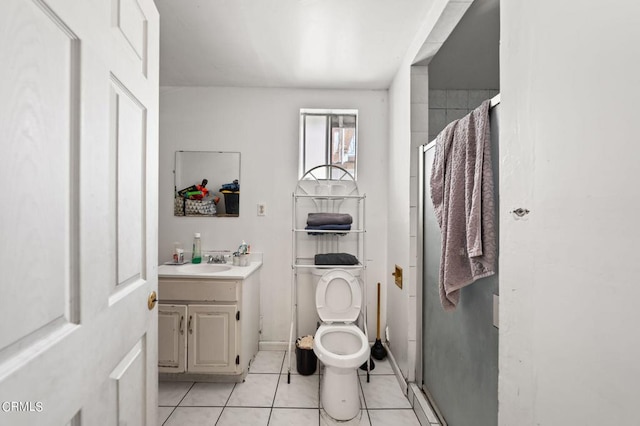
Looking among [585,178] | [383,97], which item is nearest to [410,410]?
[585,178]

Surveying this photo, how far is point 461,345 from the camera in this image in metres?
1.26

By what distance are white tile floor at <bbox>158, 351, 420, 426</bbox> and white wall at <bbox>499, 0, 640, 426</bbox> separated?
1046 millimetres

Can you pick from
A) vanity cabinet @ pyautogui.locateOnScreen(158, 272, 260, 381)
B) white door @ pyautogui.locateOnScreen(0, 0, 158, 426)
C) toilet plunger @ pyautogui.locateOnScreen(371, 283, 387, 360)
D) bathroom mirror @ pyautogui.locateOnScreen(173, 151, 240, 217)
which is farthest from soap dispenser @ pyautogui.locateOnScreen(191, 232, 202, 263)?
toilet plunger @ pyautogui.locateOnScreen(371, 283, 387, 360)

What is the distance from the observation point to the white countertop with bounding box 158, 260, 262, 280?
1872mm

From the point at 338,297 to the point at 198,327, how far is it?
0.99 metres

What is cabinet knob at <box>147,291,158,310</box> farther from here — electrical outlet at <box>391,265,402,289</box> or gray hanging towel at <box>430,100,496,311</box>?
electrical outlet at <box>391,265,402,289</box>

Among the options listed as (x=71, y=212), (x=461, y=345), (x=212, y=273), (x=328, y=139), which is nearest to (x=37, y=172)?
(x=71, y=212)

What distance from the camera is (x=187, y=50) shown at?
1.88 meters

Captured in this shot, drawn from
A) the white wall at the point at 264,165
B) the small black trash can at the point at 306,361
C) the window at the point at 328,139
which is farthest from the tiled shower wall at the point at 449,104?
the small black trash can at the point at 306,361

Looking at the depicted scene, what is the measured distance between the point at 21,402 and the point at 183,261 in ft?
6.49

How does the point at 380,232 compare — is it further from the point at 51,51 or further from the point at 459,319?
the point at 51,51

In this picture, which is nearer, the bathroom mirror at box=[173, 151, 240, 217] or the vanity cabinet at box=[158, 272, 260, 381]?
the vanity cabinet at box=[158, 272, 260, 381]

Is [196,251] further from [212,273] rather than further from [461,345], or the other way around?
[461,345]

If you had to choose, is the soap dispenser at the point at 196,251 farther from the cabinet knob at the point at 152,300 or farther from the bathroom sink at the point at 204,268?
the cabinet knob at the point at 152,300
